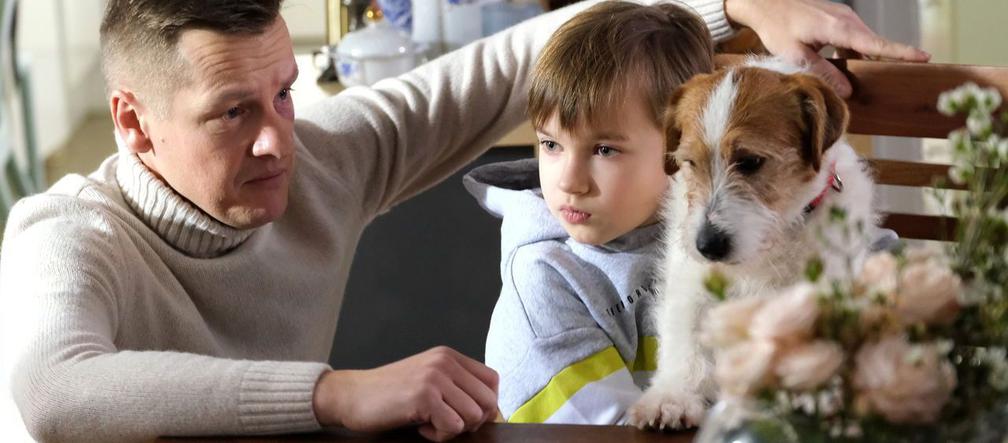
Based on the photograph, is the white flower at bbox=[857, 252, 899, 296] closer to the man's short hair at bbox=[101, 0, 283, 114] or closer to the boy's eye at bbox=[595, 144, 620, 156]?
the boy's eye at bbox=[595, 144, 620, 156]

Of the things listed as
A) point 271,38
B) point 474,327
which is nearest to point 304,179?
point 271,38

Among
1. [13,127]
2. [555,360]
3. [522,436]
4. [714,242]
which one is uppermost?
[714,242]

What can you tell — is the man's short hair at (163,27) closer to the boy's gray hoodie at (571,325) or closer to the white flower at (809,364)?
the boy's gray hoodie at (571,325)

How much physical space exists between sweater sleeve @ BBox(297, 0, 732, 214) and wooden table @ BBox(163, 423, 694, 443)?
2.48ft

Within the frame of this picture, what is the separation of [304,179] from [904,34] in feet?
5.93

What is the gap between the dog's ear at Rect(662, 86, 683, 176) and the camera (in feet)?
3.93

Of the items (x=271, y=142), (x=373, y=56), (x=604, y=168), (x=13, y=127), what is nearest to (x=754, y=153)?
(x=604, y=168)

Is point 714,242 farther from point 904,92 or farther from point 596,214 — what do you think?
point 904,92

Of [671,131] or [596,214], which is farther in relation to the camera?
[596,214]

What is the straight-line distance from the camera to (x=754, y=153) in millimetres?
1126

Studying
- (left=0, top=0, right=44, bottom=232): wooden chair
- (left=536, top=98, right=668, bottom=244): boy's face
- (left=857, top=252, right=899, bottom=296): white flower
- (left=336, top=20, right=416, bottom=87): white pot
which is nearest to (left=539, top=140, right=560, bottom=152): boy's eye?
(left=536, top=98, right=668, bottom=244): boy's face

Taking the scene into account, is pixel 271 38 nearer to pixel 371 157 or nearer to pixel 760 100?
pixel 371 157

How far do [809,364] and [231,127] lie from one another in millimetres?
989

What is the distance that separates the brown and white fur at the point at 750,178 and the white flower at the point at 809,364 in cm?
44
